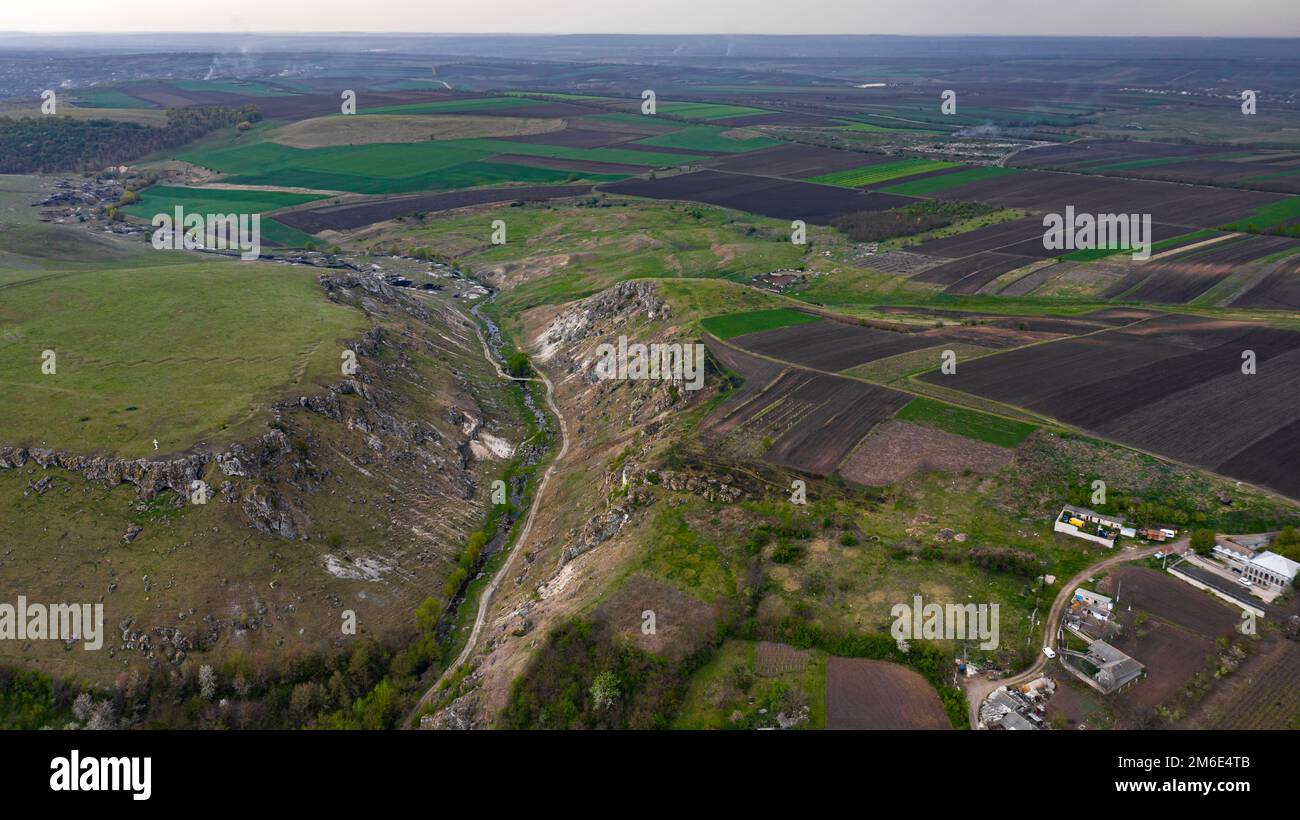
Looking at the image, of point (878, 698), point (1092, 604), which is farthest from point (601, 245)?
point (878, 698)

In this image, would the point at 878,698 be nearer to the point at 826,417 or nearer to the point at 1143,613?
the point at 1143,613

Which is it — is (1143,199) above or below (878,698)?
above

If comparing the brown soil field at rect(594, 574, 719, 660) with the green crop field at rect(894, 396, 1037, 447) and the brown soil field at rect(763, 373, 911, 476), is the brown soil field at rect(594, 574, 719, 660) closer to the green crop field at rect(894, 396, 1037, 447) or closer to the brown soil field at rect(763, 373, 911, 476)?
the brown soil field at rect(763, 373, 911, 476)

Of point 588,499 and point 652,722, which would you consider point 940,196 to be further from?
point 652,722

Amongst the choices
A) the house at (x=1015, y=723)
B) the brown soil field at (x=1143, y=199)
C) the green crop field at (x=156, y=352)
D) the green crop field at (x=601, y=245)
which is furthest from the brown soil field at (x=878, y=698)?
the brown soil field at (x=1143, y=199)

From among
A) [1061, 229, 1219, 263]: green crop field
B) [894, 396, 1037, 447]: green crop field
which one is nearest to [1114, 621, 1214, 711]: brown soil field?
[894, 396, 1037, 447]: green crop field

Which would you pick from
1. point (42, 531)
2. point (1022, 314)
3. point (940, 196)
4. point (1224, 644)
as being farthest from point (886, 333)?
point (940, 196)

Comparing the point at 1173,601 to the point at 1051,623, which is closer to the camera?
the point at 1051,623
